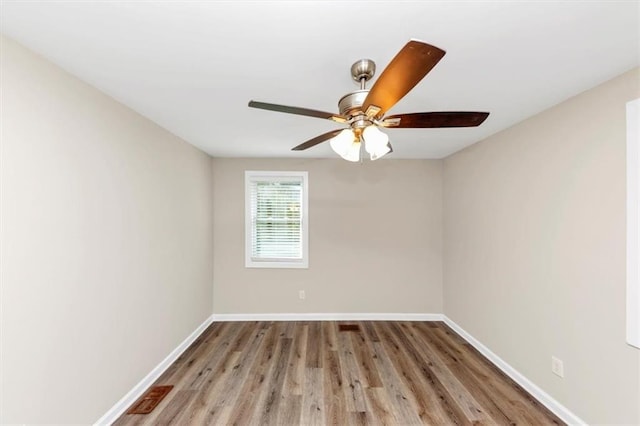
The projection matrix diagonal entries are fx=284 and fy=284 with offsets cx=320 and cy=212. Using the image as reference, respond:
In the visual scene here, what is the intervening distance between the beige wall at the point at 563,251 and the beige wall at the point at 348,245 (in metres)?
0.98

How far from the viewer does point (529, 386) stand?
7.98 ft

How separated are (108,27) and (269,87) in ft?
2.78

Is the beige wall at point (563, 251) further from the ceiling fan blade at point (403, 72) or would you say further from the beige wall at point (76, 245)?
the beige wall at point (76, 245)

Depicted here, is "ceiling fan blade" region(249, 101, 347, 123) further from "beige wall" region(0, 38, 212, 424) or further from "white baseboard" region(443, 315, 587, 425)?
"white baseboard" region(443, 315, 587, 425)

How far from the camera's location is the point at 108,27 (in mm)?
1278

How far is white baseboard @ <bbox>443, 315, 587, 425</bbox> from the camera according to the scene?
2069mm

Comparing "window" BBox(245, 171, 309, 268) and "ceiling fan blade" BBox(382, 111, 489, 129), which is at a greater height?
"ceiling fan blade" BBox(382, 111, 489, 129)

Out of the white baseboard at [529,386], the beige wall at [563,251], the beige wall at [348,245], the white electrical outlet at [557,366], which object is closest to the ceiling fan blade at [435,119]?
the beige wall at [563,251]

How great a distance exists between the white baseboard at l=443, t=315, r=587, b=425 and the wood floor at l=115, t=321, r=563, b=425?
2.1 inches

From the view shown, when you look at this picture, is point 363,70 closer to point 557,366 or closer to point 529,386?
point 557,366

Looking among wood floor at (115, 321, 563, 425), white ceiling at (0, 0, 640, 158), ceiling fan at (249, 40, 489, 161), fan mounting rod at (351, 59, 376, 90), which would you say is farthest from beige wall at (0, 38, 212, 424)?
fan mounting rod at (351, 59, 376, 90)

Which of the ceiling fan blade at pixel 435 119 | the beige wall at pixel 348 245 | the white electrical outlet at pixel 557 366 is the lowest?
the white electrical outlet at pixel 557 366

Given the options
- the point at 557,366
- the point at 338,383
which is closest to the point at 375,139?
the point at 338,383

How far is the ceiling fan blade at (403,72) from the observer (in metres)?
0.92
